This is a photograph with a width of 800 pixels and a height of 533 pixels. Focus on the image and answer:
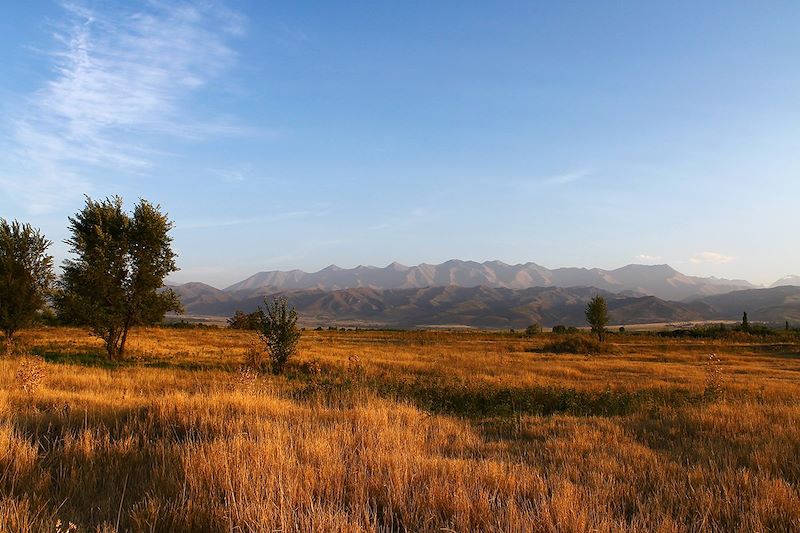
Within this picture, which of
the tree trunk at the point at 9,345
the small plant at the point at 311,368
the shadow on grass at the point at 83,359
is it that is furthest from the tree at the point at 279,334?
the tree trunk at the point at 9,345

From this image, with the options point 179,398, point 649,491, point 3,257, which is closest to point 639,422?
point 649,491

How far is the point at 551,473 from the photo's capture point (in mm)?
5949

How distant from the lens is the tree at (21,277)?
995 inches

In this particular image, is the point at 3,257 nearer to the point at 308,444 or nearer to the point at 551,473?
the point at 308,444

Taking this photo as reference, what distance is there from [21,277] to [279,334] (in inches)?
622

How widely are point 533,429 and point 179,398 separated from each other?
6780mm

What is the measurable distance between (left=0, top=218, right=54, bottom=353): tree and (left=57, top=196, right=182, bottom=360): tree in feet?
8.98

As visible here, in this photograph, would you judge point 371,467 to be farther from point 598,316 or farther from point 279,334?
point 598,316

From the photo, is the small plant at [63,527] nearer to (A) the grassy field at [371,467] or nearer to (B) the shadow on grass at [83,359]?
(A) the grassy field at [371,467]

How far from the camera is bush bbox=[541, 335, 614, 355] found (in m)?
42.7

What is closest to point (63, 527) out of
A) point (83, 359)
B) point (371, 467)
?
point (371, 467)

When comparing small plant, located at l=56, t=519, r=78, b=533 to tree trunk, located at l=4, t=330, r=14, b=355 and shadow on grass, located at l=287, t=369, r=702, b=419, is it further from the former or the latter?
tree trunk, located at l=4, t=330, r=14, b=355

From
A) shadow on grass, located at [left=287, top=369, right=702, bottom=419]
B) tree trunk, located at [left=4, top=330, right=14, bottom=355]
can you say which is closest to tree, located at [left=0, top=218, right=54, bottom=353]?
tree trunk, located at [left=4, top=330, right=14, bottom=355]

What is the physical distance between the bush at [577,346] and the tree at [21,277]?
37554 millimetres
